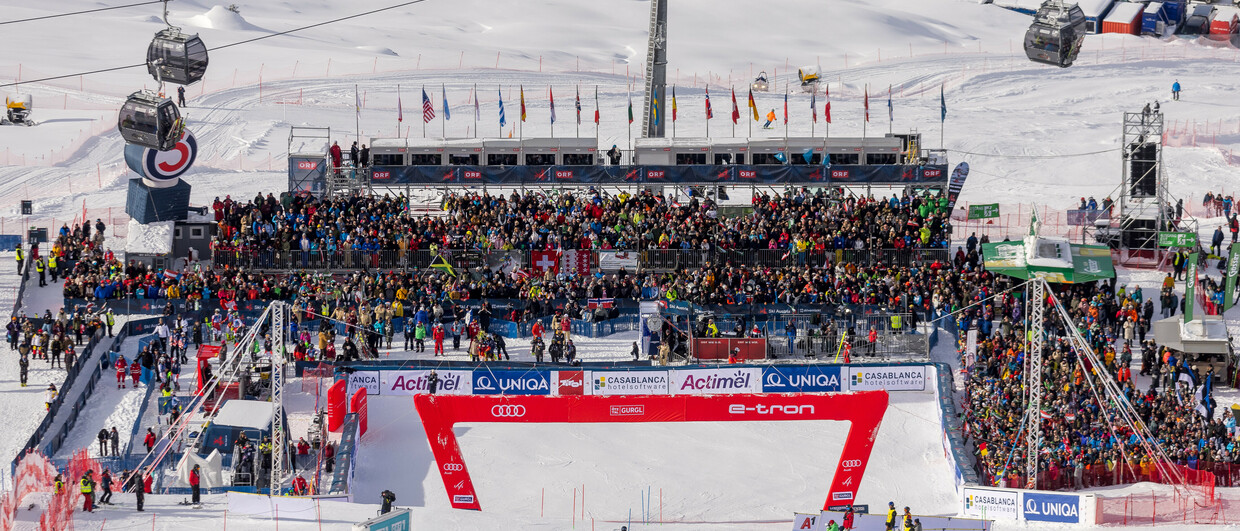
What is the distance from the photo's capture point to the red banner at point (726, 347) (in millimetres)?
40969

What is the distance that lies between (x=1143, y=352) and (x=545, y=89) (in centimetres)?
4693

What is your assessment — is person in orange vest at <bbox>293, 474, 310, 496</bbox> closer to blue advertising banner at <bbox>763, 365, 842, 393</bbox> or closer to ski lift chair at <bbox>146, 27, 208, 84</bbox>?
ski lift chair at <bbox>146, 27, 208, 84</bbox>

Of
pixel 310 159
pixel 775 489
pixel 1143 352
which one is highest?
pixel 310 159

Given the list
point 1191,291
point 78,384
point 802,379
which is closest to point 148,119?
point 78,384

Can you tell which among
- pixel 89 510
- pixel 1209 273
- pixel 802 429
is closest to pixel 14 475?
pixel 89 510

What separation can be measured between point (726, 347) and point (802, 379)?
2596 mm

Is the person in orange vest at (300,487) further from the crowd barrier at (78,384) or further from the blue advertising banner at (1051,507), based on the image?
the blue advertising banner at (1051,507)

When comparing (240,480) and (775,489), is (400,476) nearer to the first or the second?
(240,480)

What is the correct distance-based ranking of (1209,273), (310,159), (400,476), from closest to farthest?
(400,476) → (1209,273) → (310,159)

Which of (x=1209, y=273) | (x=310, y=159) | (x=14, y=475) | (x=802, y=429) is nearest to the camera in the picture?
(x=14, y=475)

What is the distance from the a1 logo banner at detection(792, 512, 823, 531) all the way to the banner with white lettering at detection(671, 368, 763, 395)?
914 cm

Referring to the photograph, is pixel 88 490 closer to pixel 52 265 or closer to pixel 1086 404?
pixel 52 265

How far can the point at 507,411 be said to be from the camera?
119 feet

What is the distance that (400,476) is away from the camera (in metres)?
35.6
